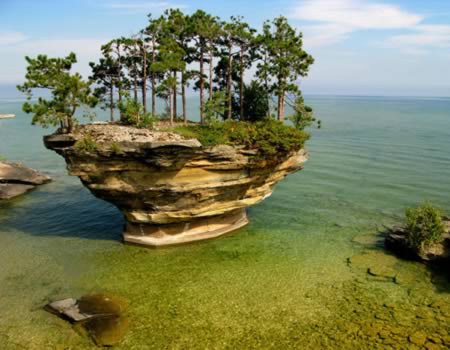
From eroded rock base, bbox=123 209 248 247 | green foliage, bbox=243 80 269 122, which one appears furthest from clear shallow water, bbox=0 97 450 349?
green foliage, bbox=243 80 269 122

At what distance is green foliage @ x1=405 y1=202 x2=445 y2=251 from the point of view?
A: 2709 centimetres

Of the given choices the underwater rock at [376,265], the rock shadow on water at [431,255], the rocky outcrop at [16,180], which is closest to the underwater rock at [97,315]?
the underwater rock at [376,265]

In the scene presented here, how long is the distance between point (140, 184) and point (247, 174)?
7.57m

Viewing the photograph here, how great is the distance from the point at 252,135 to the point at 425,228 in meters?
13.4

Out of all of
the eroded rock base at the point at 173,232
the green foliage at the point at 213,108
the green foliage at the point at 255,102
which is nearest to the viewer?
the green foliage at the point at 213,108

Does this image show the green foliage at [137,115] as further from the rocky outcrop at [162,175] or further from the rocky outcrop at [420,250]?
the rocky outcrop at [420,250]

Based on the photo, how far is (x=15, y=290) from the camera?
76.1 ft

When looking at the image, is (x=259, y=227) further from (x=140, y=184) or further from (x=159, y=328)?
(x=159, y=328)

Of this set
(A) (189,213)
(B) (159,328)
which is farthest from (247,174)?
(B) (159,328)

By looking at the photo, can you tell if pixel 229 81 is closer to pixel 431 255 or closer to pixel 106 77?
pixel 106 77

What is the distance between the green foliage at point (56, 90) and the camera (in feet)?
83.9

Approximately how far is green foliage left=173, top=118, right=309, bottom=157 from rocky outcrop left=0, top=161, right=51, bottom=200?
80.2 ft

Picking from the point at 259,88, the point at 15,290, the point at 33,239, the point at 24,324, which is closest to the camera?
the point at 24,324

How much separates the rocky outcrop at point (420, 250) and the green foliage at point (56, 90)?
923 inches
